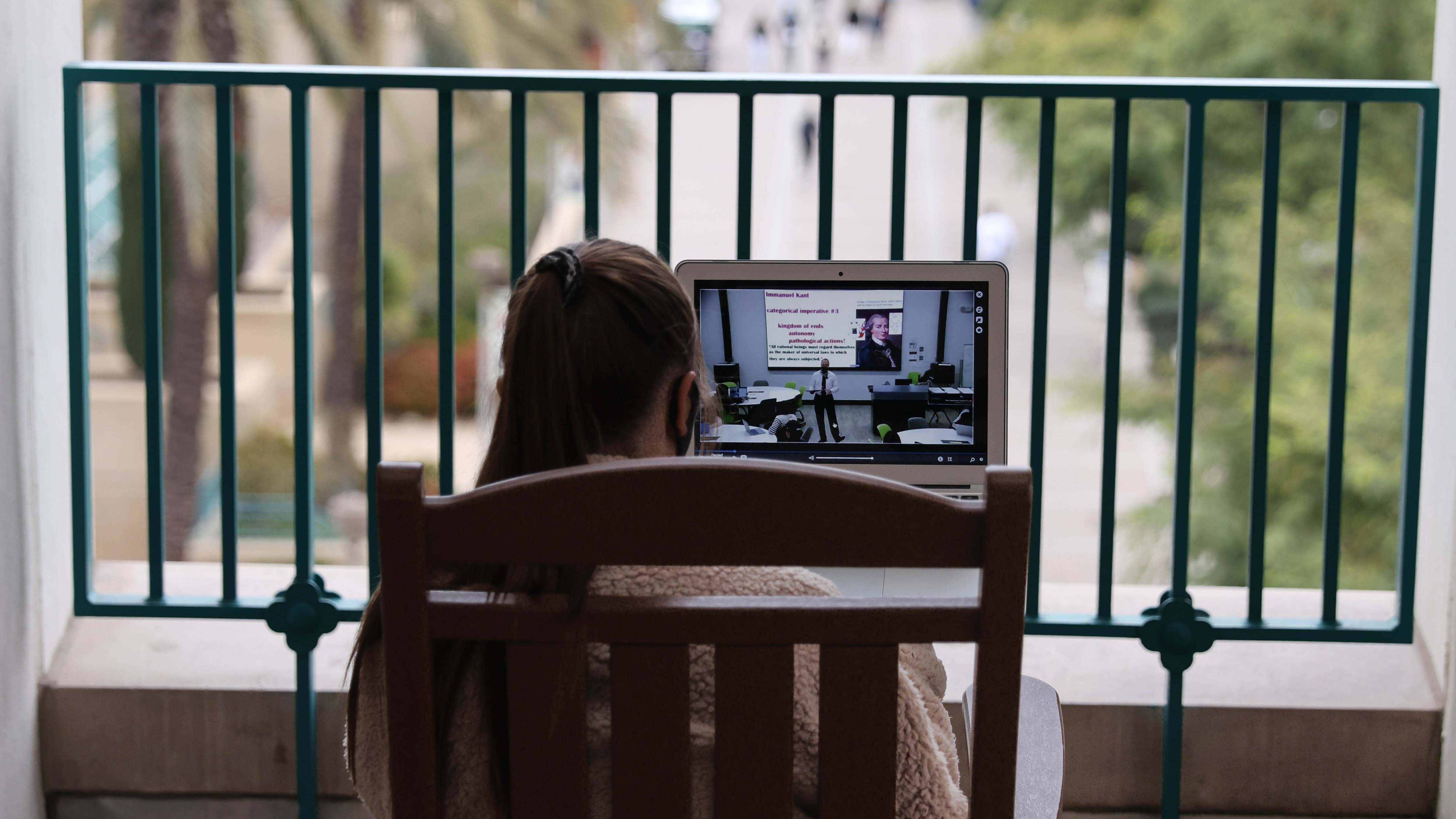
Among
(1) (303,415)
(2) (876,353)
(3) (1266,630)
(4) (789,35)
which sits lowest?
(3) (1266,630)

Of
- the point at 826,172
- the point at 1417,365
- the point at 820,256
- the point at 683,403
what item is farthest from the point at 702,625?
the point at 1417,365

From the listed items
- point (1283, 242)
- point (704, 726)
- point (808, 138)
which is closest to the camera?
point (704, 726)

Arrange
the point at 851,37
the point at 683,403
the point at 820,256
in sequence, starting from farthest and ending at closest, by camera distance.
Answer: the point at 851,37 < the point at 820,256 < the point at 683,403

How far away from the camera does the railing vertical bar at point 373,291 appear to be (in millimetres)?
2068

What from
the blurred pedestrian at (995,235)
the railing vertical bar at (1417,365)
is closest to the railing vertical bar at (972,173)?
the railing vertical bar at (1417,365)

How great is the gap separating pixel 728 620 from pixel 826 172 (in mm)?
1243

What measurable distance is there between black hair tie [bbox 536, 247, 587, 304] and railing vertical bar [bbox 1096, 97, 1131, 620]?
1171 millimetres

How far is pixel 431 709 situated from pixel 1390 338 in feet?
25.6

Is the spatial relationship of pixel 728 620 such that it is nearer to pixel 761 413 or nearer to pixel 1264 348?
pixel 761 413

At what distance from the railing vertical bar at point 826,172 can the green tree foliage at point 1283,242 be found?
6.19m

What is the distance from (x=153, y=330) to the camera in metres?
2.13

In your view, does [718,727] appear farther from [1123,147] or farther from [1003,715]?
[1123,147]

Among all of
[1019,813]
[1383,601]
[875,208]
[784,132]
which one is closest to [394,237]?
[875,208]

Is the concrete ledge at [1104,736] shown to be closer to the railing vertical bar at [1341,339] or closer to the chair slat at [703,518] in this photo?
the railing vertical bar at [1341,339]
